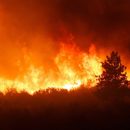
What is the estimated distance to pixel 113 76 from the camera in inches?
977

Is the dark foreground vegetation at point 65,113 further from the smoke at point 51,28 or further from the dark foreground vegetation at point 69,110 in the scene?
the smoke at point 51,28

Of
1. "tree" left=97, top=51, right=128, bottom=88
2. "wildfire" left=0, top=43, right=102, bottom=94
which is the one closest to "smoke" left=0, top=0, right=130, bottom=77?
"wildfire" left=0, top=43, right=102, bottom=94

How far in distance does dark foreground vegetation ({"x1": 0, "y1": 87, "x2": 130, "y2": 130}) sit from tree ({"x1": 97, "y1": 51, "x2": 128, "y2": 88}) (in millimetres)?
1655

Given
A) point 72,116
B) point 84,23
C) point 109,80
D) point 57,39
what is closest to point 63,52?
point 57,39

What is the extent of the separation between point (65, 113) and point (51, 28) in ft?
62.7

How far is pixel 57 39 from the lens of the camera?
36531 millimetres

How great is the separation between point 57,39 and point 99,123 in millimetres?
18957

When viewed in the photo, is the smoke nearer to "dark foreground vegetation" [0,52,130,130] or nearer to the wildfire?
the wildfire

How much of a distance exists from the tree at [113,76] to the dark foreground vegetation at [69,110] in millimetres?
175

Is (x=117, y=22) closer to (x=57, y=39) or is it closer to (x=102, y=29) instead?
(x=102, y=29)

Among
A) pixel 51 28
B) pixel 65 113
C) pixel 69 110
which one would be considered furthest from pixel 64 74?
pixel 65 113

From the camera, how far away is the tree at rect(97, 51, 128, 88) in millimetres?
24219

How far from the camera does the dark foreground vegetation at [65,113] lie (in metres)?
17.9

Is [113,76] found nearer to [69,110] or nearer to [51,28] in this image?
[69,110]
